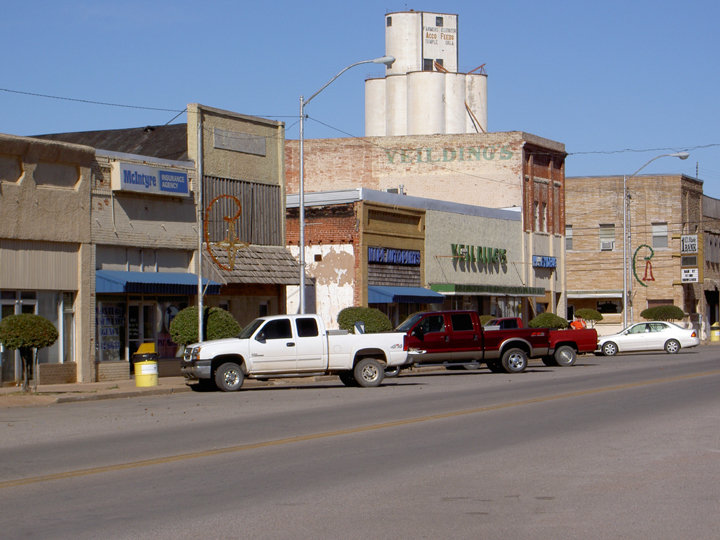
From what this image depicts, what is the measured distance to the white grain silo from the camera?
94.1m

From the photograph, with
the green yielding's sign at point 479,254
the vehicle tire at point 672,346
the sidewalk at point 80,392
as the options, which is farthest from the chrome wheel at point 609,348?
the sidewalk at point 80,392

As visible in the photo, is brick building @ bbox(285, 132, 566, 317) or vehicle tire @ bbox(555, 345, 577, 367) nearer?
vehicle tire @ bbox(555, 345, 577, 367)

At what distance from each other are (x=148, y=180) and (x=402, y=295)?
14.6 meters

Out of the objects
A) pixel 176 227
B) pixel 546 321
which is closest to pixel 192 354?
pixel 176 227

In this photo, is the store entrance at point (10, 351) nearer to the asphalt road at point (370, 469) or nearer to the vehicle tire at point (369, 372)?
the asphalt road at point (370, 469)

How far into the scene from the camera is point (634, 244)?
240ft

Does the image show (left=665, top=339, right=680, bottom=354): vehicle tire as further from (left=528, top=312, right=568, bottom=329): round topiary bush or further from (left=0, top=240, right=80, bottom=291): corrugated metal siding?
(left=0, top=240, right=80, bottom=291): corrugated metal siding

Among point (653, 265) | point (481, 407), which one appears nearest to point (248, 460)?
point (481, 407)

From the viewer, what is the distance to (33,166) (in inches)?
1154

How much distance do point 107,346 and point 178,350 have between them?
3087 millimetres

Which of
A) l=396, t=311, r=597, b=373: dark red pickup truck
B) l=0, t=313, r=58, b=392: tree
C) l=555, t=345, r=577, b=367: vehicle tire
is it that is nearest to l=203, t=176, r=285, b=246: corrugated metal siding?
l=396, t=311, r=597, b=373: dark red pickup truck

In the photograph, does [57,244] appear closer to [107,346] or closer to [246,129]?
[107,346]

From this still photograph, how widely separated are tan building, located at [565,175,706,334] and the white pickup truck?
46.1 meters

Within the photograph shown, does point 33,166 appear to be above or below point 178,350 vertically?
above
